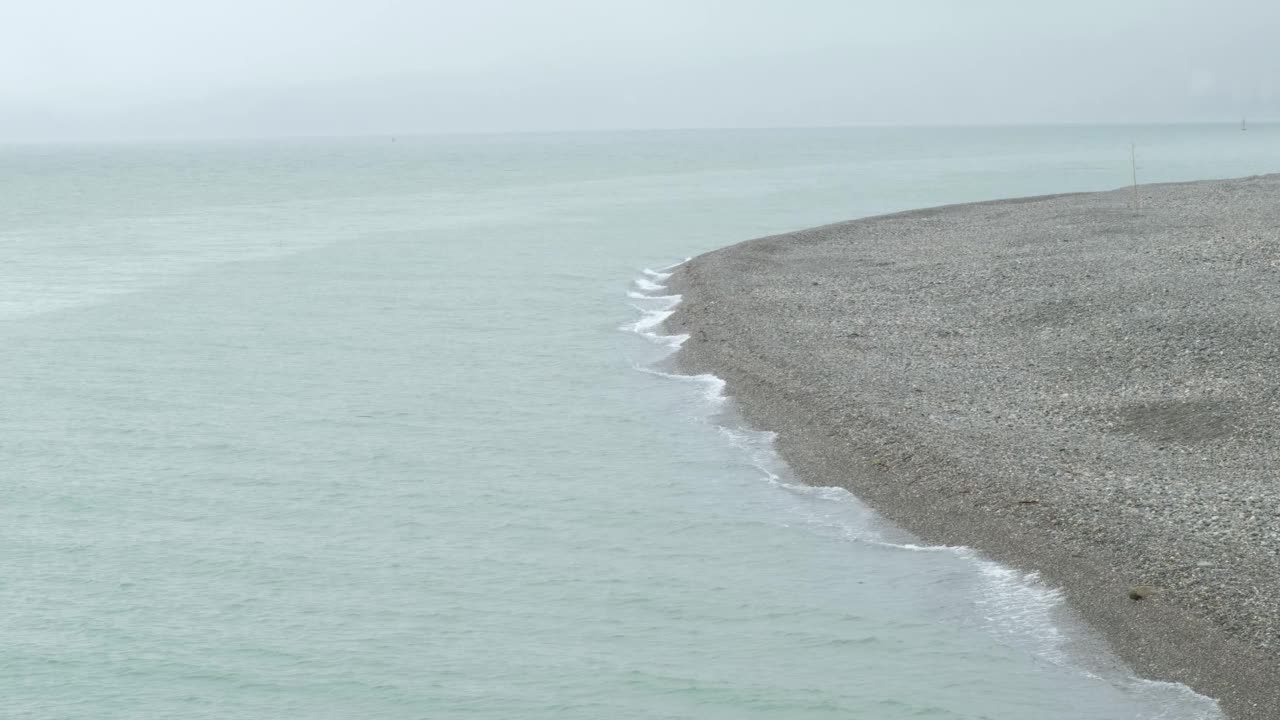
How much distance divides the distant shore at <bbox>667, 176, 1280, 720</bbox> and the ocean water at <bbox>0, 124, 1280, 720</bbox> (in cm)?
68

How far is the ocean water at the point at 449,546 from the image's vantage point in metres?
13.6

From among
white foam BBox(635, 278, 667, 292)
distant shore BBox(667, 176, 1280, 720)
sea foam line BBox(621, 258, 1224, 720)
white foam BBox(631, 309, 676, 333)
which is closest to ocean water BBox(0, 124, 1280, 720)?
sea foam line BBox(621, 258, 1224, 720)

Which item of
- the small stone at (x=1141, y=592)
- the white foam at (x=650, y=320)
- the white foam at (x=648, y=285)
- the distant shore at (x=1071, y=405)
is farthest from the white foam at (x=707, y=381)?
the white foam at (x=648, y=285)

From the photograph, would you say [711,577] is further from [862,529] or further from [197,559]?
[197,559]

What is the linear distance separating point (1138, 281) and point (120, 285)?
3363 cm

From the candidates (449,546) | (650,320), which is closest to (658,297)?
(650,320)

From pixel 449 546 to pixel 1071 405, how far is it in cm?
1048

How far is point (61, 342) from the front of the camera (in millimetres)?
34875

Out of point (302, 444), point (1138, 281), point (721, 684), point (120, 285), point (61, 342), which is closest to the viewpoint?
point (721, 684)

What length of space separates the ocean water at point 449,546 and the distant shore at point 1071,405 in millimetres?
685

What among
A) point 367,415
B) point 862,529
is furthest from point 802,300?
point 862,529

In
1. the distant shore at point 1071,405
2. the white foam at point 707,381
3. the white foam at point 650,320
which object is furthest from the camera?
the white foam at point 650,320

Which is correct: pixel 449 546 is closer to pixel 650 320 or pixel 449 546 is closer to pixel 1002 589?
pixel 1002 589

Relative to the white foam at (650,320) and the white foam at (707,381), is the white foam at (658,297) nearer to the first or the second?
the white foam at (650,320)
